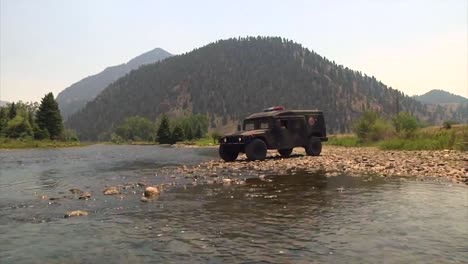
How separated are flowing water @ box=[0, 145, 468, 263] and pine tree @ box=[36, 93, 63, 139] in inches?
3475

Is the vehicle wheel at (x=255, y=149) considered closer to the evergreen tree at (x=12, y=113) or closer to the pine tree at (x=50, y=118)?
the pine tree at (x=50, y=118)

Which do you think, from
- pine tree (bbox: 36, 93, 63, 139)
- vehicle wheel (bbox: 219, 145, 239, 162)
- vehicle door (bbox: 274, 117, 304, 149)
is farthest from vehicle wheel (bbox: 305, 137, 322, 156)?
pine tree (bbox: 36, 93, 63, 139)

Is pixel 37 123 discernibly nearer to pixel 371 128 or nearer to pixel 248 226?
pixel 371 128

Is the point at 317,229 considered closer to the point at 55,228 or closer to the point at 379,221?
the point at 379,221

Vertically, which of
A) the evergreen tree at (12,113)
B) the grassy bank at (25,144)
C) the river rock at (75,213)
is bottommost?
the river rock at (75,213)

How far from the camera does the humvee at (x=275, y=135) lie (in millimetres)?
23734

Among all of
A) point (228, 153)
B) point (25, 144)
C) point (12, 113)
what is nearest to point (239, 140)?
point (228, 153)

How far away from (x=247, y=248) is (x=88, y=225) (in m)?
3.67

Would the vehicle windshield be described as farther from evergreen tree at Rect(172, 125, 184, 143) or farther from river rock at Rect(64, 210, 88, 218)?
evergreen tree at Rect(172, 125, 184, 143)

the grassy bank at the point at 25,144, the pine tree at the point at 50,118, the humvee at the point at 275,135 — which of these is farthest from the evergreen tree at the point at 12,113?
the humvee at the point at 275,135

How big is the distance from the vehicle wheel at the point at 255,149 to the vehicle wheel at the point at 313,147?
4.34 m

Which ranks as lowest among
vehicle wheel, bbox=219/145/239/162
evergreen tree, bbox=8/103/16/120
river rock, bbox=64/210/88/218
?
river rock, bbox=64/210/88/218

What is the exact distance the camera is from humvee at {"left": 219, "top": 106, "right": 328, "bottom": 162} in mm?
23734

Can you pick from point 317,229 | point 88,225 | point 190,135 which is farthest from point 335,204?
point 190,135
